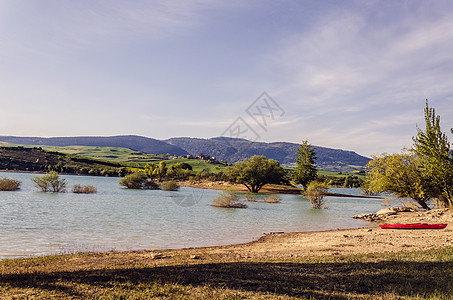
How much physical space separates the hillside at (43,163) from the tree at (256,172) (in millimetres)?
62782

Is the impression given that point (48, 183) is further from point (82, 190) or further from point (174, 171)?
point (174, 171)

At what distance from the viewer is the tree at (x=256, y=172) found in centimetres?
7619

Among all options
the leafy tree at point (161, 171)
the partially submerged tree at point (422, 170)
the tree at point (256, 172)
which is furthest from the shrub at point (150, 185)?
the partially submerged tree at point (422, 170)

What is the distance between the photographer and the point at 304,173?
8156 centimetres

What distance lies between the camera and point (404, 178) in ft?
100

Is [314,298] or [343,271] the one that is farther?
[343,271]

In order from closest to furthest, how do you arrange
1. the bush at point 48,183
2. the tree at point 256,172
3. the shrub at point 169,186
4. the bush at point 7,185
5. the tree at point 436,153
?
1. the tree at point 436,153
2. the bush at point 7,185
3. the bush at point 48,183
4. the shrub at point 169,186
5. the tree at point 256,172

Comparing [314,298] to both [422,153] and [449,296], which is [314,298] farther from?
[422,153]

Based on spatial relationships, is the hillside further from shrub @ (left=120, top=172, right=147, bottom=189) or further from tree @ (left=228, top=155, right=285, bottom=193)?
tree @ (left=228, top=155, right=285, bottom=193)

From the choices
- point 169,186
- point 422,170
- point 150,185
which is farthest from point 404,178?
point 150,185

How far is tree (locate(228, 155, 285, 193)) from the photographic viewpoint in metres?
76.2

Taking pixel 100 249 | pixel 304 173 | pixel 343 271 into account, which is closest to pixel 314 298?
pixel 343 271

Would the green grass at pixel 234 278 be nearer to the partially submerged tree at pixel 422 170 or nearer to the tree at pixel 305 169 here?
the partially submerged tree at pixel 422 170

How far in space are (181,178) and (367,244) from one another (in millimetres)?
89413
